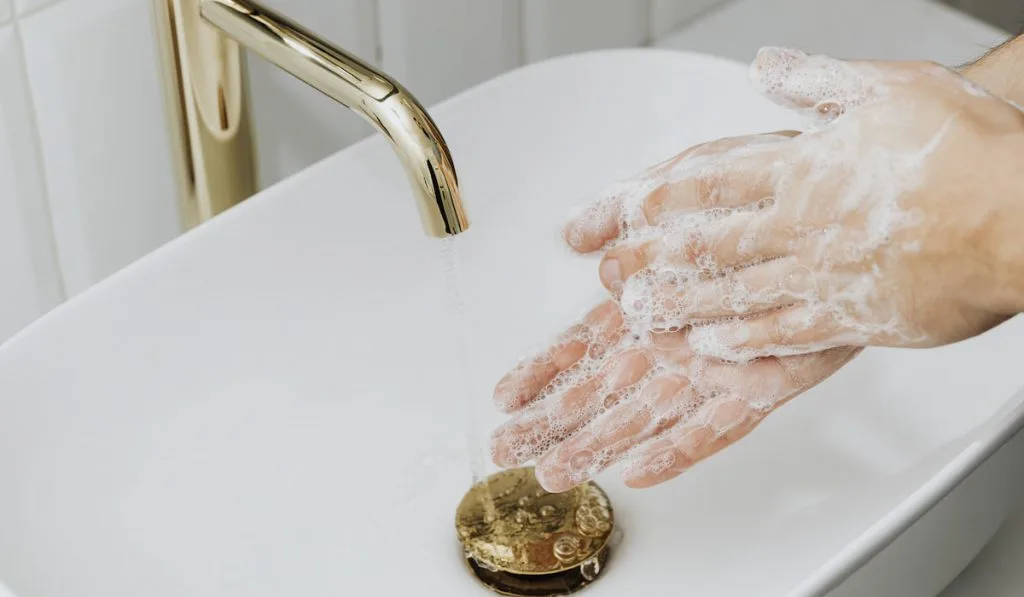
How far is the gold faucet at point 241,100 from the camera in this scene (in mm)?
661

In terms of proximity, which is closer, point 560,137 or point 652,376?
point 652,376

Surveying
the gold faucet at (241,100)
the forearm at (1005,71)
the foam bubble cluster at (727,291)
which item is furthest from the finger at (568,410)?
the forearm at (1005,71)

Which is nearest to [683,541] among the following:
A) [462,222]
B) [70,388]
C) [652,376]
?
[652,376]

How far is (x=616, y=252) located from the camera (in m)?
0.73

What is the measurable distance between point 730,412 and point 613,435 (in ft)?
0.21

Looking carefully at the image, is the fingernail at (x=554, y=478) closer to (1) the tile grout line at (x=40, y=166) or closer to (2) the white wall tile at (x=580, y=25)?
(1) the tile grout line at (x=40, y=166)

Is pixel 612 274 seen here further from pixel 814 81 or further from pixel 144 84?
pixel 144 84

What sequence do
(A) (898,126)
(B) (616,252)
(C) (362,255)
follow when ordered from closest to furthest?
(A) (898,126)
(B) (616,252)
(C) (362,255)

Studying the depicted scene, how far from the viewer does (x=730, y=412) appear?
711 millimetres

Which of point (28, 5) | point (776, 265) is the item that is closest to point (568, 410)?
point (776, 265)

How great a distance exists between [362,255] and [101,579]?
261mm

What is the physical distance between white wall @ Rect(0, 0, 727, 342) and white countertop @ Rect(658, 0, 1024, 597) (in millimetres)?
270

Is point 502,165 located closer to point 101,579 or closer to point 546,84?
point 546,84

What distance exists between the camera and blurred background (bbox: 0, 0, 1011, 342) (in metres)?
0.77
